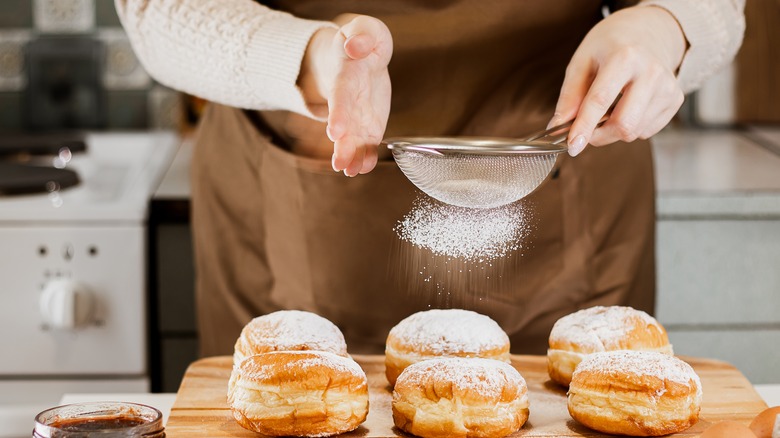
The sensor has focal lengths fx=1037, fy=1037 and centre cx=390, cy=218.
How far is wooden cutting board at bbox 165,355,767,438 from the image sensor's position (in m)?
0.99

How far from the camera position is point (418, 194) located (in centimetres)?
130

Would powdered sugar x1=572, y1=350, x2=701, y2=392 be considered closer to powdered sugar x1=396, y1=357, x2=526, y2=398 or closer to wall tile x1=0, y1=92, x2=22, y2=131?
powdered sugar x1=396, y1=357, x2=526, y2=398

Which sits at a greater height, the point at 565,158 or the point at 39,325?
the point at 565,158

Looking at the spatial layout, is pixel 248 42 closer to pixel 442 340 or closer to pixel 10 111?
pixel 442 340

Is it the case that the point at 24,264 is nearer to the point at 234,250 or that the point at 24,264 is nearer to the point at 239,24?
the point at 234,250

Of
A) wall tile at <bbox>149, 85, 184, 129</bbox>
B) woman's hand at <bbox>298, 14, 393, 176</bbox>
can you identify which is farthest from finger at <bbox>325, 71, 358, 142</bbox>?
wall tile at <bbox>149, 85, 184, 129</bbox>

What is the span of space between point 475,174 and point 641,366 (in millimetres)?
248

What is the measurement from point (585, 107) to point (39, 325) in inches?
43.7

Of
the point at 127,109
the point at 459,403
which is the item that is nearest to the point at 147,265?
the point at 127,109

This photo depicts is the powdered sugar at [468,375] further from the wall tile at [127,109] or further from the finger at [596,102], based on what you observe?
the wall tile at [127,109]

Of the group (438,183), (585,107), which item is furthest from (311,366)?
(585,107)

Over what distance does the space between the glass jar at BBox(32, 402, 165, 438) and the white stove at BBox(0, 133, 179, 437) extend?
2.79 ft

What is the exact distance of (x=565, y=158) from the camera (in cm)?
139

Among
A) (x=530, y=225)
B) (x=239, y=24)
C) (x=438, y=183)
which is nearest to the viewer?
(x=438, y=183)
